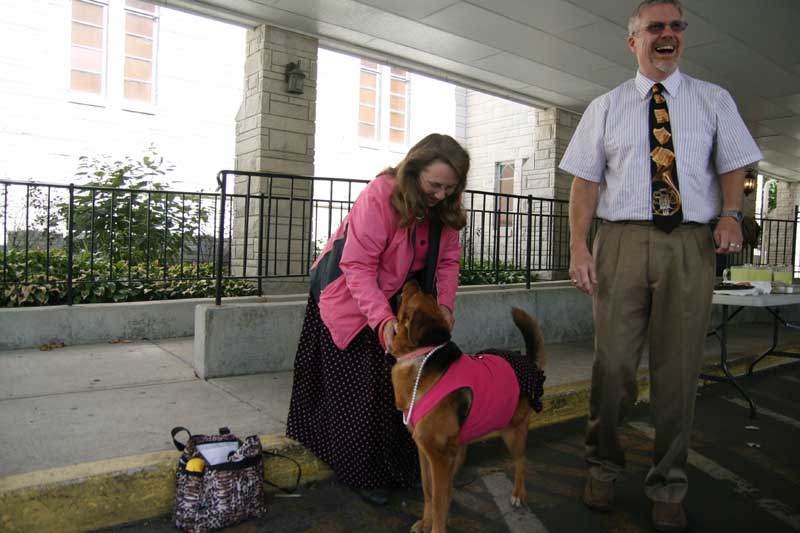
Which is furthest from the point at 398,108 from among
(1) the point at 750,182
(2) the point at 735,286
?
(2) the point at 735,286

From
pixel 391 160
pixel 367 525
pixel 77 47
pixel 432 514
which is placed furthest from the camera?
pixel 391 160

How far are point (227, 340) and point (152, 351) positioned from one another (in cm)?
125

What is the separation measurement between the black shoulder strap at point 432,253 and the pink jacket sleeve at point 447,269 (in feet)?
0.24

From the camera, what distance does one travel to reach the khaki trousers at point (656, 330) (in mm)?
2605

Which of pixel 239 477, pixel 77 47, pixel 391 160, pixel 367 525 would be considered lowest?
pixel 367 525

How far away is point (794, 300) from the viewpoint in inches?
180

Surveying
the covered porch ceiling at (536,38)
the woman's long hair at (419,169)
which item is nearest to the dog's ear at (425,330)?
the woman's long hair at (419,169)

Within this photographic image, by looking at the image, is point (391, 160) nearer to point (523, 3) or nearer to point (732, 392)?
point (523, 3)

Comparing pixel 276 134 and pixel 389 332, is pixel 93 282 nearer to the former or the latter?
pixel 276 134

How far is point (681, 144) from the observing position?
261 centimetres

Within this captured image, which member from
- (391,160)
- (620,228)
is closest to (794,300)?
(620,228)

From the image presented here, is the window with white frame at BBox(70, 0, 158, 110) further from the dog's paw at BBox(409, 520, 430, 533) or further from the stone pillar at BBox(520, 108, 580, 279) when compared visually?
the dog's paw at BBox(409, 520, 430, 533)

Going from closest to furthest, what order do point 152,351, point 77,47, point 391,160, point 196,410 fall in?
1. point 196,410
2. point 152,351
3. point 77,47
4. point 391,160

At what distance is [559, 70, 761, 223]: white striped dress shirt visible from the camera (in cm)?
260
